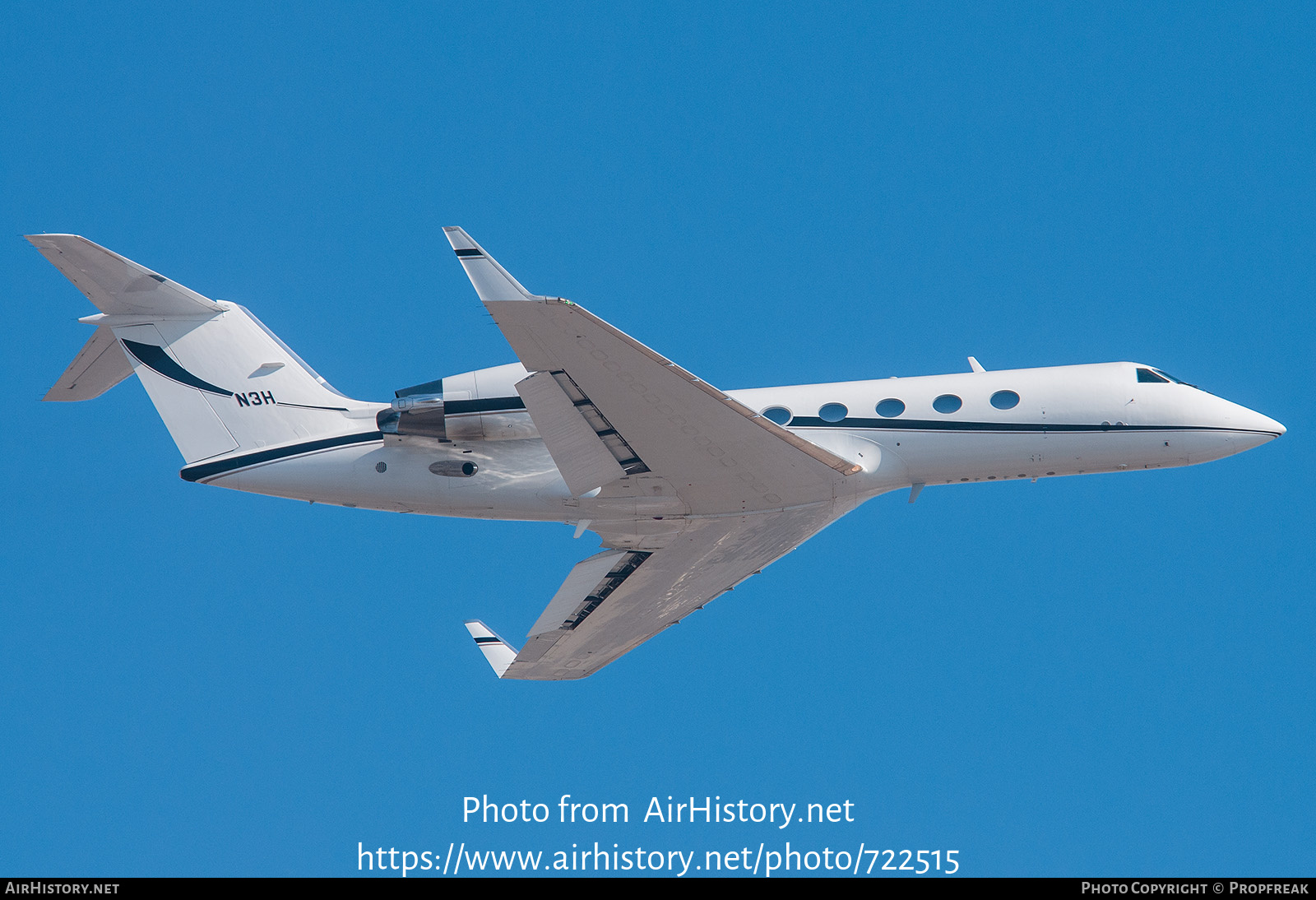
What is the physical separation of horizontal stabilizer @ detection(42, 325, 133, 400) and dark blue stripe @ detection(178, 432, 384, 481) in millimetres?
2127

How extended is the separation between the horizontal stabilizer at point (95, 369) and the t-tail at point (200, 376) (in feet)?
0.04

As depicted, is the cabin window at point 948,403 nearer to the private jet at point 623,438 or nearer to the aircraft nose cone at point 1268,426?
the private jet at point 623,438

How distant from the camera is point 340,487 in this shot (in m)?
20.5

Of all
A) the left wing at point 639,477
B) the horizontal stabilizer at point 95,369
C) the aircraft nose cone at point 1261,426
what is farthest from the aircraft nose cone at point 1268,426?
the horizontal stabilizer at point 95,369

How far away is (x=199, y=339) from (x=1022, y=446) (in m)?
13.3

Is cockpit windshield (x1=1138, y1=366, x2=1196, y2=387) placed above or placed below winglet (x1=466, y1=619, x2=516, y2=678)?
above

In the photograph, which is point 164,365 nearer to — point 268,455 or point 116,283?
point 116,283

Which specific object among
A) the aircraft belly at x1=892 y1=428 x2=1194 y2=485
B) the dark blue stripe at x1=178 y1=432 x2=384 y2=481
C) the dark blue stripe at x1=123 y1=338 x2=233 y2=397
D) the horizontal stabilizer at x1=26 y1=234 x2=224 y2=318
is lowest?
the dark blue stripe at x1=178 y1=432 x2=384 y2=481

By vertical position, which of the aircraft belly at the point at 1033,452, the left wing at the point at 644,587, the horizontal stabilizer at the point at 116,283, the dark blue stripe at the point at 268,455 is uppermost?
the horizontal stabilizer at the point at 116,283

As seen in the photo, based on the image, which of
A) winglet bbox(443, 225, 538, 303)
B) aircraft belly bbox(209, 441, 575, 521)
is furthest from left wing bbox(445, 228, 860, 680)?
Answer: aircraft belly bbox(209, 441, 575, 521)

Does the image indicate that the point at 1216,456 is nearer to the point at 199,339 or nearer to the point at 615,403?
the point at 615,403

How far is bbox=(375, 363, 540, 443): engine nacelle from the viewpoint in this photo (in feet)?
64.6

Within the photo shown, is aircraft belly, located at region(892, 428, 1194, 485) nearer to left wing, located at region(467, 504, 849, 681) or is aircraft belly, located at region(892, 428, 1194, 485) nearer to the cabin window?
the cabin window

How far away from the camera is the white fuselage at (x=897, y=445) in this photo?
66.5ft
